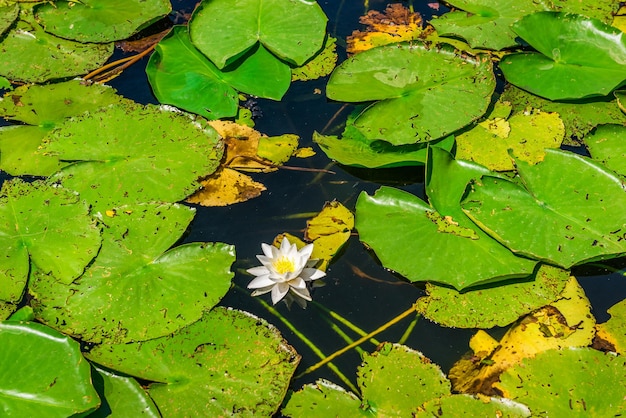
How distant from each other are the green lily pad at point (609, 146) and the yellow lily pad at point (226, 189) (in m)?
1.58

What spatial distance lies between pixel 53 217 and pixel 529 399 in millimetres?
2029

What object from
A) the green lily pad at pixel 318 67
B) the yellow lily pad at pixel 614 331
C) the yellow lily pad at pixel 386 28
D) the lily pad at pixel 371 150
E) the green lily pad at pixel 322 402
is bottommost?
the green lily pad at pixel 322 402

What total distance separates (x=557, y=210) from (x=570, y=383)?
28.6 inches

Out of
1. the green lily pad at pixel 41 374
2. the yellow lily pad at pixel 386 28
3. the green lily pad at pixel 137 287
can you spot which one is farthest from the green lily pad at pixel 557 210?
the green lily pad at pixel 41 374

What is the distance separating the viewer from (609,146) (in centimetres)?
270

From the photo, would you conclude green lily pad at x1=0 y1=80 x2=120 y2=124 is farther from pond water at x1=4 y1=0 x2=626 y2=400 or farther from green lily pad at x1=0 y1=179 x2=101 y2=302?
green lily pad at x1=0 y1=179 x2=101 y2=302

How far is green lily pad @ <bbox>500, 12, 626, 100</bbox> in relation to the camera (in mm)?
2889

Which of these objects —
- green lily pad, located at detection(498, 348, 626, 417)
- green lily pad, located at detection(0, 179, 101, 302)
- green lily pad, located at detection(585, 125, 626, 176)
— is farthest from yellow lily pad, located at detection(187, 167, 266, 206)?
green lily pad, located at detection(585, 125, 626, 176)

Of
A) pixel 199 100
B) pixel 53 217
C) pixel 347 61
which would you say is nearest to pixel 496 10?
pixel 347 61

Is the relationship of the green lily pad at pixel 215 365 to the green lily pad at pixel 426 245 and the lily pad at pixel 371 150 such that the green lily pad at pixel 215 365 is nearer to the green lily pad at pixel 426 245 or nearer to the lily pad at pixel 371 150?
the green lily pad at pixel 426 245

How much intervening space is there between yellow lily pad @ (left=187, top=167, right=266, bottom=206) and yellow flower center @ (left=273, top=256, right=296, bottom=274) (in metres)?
0.50

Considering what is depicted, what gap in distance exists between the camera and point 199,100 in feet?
9.83

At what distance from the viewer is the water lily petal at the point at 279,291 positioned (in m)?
2.26

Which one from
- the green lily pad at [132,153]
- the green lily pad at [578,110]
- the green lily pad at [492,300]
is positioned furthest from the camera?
the green lily pad at [578,110]
